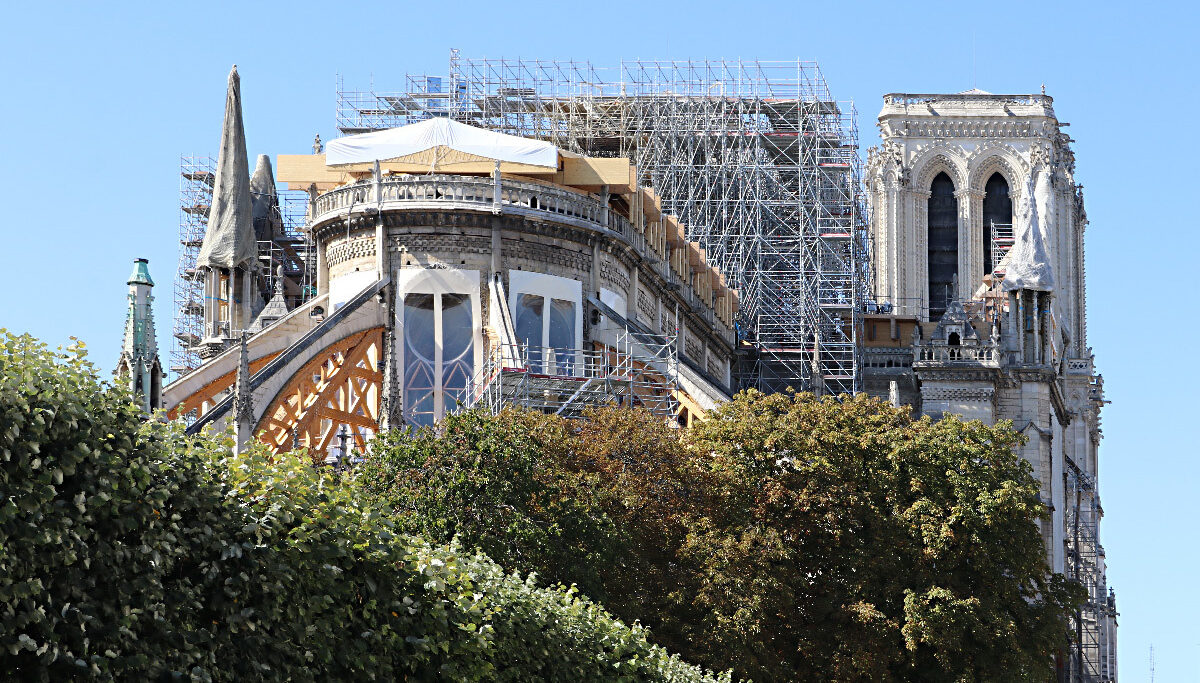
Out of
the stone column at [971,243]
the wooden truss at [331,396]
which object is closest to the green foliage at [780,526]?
the wooden truss at [331,396]

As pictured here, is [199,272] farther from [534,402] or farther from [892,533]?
[892,533]

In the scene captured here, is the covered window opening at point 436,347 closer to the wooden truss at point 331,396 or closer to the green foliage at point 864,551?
the wooden truss at point 331,396

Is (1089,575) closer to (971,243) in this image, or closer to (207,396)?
(971,243)

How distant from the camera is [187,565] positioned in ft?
70.8

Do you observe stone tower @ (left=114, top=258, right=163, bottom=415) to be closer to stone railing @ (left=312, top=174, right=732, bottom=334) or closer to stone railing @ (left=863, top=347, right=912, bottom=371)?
stone railing @ (left=312, top=174, right=732, bottom=334)

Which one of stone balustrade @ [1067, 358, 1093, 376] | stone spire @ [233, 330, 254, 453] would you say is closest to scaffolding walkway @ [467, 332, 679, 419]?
stone spire @ [233, 330, 254, 453]

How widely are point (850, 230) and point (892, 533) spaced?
47.6 m

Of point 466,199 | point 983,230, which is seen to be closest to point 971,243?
point 983,230

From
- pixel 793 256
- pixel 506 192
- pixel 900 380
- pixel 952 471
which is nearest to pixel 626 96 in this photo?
pixel 793 256

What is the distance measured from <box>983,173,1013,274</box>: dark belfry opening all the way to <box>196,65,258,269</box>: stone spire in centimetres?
4427

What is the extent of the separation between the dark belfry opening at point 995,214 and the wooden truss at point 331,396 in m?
51.3

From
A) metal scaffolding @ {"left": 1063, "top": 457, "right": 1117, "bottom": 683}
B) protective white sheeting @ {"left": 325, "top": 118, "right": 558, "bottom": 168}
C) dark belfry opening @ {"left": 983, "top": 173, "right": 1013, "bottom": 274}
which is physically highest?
dark belfry opening @ {"left": 983, "top": 173, "right": 1013, "bottom": 274}

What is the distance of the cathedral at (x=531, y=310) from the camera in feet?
186

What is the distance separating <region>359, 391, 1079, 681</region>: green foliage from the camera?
3934 cm
